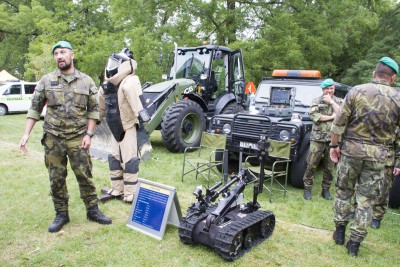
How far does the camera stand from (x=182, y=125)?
7.63 m

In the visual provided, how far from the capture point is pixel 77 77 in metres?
3.65

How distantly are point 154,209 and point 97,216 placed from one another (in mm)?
736

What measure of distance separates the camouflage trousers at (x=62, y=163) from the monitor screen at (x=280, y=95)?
13.0ft

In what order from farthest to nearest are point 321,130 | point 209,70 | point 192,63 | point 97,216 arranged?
point 192,63 < point 209,70 < point 321,130 < point 97,216

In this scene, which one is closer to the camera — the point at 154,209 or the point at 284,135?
the point at 154,209

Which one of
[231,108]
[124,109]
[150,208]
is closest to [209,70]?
[231,108]

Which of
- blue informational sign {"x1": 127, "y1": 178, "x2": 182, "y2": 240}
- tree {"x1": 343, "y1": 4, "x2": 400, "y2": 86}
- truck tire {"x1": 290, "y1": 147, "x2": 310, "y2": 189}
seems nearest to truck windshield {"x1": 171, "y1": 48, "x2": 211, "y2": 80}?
truck tire {"x1": 290, "y1": 147, "x2": 310, "y2": 189}

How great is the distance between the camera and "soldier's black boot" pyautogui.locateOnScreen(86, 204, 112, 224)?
3926mm

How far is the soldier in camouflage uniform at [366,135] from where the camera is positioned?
10.5ft

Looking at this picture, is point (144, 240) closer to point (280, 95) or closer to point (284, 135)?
point (284, 135)

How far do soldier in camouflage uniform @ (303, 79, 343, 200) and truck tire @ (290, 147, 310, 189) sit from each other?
266mm

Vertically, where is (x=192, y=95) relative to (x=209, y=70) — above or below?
below

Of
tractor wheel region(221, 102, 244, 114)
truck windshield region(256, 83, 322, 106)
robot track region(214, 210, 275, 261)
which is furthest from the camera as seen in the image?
tractor wheel region(221, 102, 244, 114)

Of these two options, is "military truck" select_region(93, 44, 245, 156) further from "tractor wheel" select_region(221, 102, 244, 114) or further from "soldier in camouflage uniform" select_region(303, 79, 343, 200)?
"soldier in camouflage uniform" select_region(303, 79, 343, 200)
